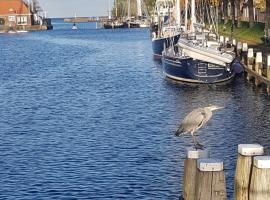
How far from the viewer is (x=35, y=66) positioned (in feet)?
263

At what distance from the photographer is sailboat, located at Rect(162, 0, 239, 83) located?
158ft

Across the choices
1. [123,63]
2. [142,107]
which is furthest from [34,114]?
[123,63]

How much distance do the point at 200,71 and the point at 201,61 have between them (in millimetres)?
1218

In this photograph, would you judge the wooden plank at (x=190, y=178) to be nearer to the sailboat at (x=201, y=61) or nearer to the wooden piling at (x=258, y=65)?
the wooden piling at (x=258, y=65)

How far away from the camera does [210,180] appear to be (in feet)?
48.2

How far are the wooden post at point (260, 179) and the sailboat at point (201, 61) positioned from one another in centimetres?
3353

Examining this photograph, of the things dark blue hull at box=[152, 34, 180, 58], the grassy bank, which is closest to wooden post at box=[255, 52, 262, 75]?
dark blue hull at box=[152, 34, 180, 58]

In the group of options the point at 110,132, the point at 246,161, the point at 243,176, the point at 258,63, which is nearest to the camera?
the point at 246,161

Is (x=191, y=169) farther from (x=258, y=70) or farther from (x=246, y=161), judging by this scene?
(x=258, y=70)

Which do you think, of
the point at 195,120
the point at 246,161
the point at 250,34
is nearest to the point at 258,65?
the point at 195,120

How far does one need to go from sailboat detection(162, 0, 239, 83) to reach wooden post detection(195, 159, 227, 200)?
3357 cm

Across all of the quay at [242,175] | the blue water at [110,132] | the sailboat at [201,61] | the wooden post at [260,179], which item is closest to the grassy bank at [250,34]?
the blue water at [110,132]

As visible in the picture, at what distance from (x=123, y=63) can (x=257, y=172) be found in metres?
64.6

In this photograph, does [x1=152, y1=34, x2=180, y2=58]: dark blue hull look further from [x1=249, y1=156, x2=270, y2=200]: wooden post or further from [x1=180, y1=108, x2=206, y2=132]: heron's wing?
[x1=249, y1=156, x2=270, y2=200]: wooden post
